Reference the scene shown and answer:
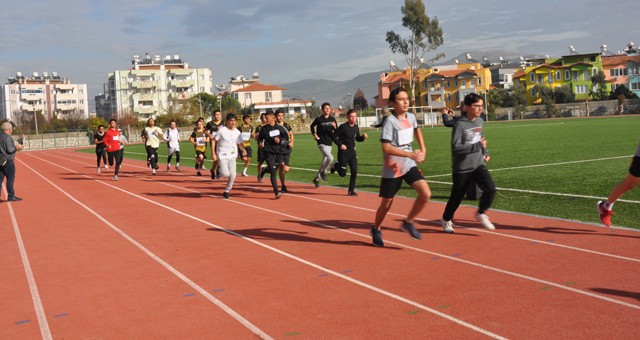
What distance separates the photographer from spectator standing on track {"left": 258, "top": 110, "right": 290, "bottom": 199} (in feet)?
42.9

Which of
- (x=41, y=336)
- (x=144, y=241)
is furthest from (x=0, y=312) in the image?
(x=144, y=241)

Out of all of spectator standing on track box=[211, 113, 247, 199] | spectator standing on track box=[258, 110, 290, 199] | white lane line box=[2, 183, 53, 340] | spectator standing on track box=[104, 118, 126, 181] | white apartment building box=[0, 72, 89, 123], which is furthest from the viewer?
white apartment building box=[0, 72, 89, 123]

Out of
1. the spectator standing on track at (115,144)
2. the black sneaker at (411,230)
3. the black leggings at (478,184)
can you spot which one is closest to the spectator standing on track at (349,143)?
the black leggings at (478,184)

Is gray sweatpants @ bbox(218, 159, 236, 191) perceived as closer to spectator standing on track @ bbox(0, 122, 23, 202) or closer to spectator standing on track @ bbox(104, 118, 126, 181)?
spectator standing on track @ bbox(0, 122, 23, 202)

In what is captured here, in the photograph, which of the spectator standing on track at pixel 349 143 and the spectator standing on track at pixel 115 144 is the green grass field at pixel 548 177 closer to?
the spectator standing on track at pixel 349 143

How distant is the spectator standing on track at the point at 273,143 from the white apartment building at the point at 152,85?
338 ft

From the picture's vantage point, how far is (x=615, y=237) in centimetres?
746

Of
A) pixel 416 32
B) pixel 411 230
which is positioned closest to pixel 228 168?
pixel 411 230

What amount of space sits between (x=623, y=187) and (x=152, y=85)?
375 feet

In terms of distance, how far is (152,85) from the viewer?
116m

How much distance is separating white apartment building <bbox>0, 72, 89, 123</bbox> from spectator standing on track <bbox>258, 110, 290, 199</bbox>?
12652 cm

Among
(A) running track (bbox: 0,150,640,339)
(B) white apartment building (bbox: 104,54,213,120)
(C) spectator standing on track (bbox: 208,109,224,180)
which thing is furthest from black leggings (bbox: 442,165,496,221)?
(B) white apartment building (bbox: 104,54,213,120)

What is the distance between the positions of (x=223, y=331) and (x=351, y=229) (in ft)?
14.2

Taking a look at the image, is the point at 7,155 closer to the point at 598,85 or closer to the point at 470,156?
the point at 470,156
